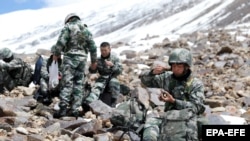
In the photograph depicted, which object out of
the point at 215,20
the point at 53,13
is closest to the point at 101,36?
the point at 215,20

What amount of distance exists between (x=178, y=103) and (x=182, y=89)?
23 cm

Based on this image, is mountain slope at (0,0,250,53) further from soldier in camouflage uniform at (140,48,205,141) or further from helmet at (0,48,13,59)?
soldier in camouflage uniform at (140,48,205,141)

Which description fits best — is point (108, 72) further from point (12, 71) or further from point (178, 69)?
point (178, 69)

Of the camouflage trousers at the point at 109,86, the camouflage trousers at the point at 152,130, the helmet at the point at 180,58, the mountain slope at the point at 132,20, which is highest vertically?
the mountain slope at the point at 132,20

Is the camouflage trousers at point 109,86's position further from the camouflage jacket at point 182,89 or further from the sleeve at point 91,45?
the camouflage jacket at point 182,89

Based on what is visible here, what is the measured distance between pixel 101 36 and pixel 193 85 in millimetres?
69268

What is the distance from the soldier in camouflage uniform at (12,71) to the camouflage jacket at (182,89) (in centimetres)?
514

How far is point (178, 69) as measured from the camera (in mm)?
6832

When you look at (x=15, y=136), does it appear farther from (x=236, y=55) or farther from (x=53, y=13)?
(x=53, y=13)

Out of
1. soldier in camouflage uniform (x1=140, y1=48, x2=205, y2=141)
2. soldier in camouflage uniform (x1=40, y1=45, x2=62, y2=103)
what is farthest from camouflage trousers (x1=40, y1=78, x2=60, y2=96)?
soldier in camouflage uniform (x1=140, y1=48, x2=205, y2=141)

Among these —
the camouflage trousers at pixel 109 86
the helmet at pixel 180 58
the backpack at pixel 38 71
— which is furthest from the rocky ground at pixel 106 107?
the helmet at pixel 180 58

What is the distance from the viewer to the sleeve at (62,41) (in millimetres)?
9539

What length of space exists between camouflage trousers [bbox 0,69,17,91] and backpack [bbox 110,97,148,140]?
4196mm

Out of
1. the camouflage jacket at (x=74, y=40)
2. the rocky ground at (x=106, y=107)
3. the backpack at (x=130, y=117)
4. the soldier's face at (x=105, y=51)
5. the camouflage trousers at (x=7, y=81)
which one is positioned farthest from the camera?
the camouflage trousers at (x=7, y=81)
